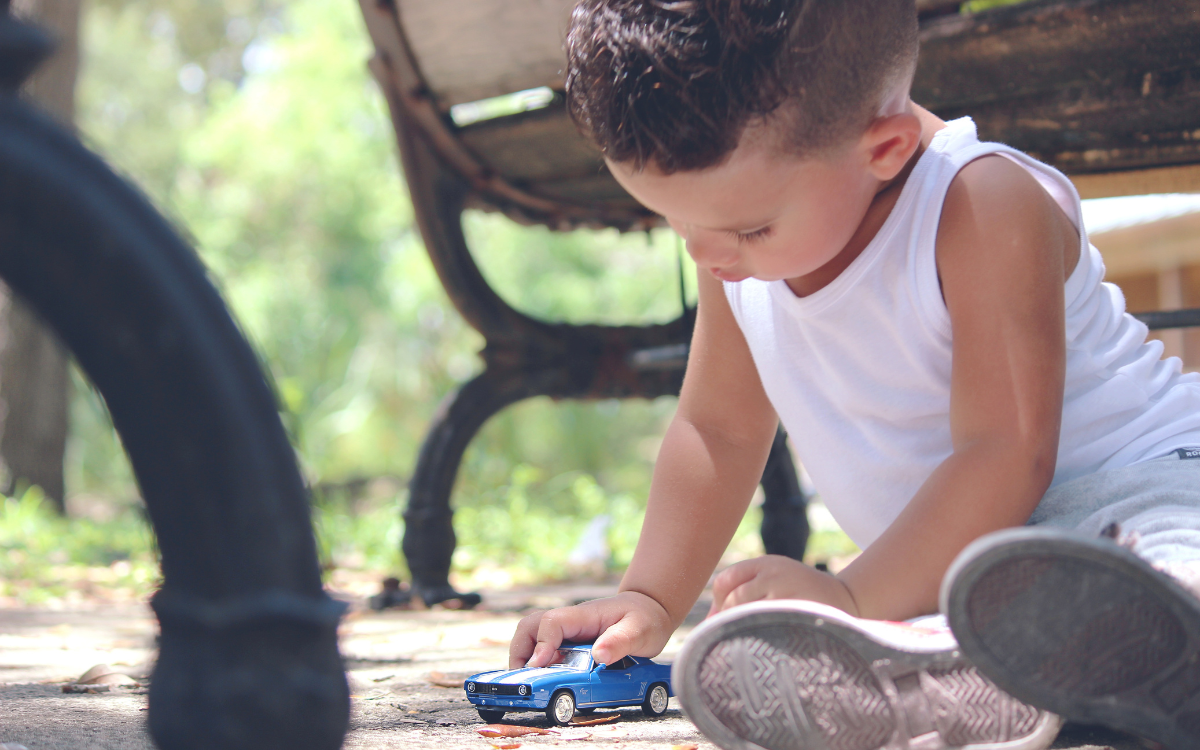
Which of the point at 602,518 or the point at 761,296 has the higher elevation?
the point at 761,296

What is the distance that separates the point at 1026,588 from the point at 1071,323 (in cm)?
62

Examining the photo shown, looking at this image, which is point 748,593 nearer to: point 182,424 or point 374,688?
point 182,424

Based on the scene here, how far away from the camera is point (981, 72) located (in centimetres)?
186

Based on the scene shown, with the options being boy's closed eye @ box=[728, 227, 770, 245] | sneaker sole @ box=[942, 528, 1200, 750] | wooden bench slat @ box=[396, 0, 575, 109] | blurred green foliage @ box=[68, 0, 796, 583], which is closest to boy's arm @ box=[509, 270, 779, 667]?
boy's closed eye @ box=[728, 227, 770, 245]

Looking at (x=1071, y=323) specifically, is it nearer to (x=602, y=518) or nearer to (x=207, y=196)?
(x=602, y=518)

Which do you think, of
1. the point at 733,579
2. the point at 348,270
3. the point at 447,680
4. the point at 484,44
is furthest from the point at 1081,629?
the point at 348,270

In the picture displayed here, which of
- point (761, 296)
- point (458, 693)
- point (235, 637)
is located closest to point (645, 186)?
point (761, 296)

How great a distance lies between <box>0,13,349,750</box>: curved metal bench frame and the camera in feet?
1.60

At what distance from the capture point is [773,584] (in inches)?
33.7

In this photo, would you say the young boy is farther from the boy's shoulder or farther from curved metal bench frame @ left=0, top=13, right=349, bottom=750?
curved metal bench frame @ left=0, top=13, right=349, bottom=750

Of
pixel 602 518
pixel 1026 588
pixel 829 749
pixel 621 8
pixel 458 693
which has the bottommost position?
pixel 602 518

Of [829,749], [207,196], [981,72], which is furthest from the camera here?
[207,196]

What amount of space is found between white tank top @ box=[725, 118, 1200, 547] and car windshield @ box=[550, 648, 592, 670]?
0.41m

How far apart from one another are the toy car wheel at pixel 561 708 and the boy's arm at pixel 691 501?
0.05 meters
